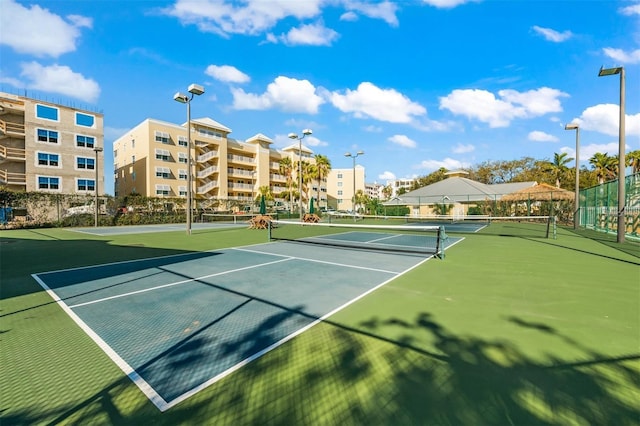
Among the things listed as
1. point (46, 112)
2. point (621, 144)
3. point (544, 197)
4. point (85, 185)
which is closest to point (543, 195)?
point (544, 197)

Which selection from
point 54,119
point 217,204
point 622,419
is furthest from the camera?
point 217,204

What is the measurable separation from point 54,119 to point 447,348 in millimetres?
46065

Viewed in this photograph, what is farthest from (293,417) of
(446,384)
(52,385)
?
(52,385)

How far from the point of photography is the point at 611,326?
368 centimetres

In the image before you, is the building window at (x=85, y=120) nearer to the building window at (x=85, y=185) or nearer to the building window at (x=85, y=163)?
the building window at (x=85, y=163)

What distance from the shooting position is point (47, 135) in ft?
108

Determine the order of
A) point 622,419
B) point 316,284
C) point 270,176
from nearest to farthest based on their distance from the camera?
point 622,419, point 316,284, point 270,176

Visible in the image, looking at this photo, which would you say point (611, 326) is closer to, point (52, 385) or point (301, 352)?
point (301, 352)

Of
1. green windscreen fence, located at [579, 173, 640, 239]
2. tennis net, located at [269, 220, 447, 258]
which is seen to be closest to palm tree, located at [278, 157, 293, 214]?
tennis net, located at [269, 220, 447, 258]

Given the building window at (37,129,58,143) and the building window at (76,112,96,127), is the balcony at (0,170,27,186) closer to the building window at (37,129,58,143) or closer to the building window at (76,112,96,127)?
the building window at (37,129,58,143)

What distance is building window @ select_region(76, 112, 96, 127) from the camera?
115 ft

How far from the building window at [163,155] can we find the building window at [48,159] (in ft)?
35.4

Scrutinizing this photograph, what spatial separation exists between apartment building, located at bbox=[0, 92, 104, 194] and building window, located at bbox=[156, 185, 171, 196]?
6537mm

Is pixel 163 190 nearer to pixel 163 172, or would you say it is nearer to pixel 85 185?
pixel 163 172
